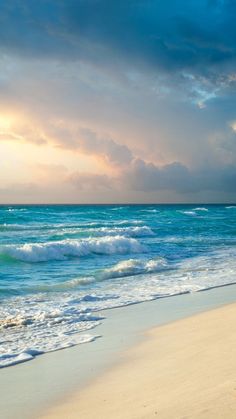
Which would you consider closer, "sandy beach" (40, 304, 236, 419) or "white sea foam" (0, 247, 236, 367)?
"sandy beach" (40, 304, 236, 419)

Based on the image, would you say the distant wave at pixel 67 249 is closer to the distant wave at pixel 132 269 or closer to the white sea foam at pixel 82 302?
the distant wave at pixel 132 269

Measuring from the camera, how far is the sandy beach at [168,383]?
4.39 meters

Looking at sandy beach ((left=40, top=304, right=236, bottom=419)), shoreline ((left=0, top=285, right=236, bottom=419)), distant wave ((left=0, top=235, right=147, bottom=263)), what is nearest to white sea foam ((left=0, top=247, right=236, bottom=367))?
shoreline ((left=0, top=285, right=236, bottom=419))

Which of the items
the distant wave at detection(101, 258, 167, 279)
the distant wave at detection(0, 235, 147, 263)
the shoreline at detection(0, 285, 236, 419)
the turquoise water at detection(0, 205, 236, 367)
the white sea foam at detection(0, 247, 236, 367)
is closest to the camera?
the shoreline at detection(0, 285, 236, 419)

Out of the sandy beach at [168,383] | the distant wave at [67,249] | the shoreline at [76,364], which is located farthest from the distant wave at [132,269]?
the sandy beach at [168,383]

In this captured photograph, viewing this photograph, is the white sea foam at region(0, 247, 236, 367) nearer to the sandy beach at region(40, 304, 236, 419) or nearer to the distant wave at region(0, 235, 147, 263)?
the sandy beach at region(40, 304, 236, 419)

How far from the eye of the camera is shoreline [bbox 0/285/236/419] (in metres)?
5.29

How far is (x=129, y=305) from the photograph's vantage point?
11.3 metres

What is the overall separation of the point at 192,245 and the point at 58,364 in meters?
23.6

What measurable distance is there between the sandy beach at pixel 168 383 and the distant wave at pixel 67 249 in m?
16.3

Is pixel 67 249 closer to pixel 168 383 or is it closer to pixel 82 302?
pixel 82 302

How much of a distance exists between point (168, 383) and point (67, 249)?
68.2 ft

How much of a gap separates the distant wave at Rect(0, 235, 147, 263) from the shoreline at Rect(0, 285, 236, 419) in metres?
13.5

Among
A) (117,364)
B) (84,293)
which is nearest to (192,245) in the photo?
(84,293)
